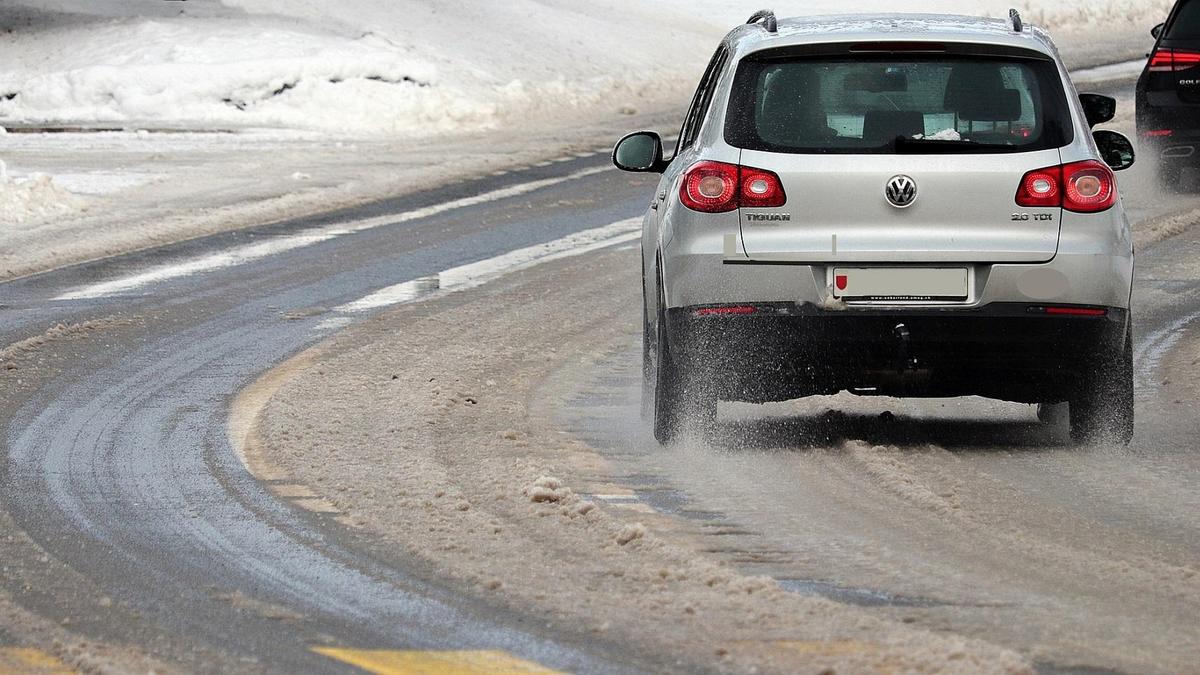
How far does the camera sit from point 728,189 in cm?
740

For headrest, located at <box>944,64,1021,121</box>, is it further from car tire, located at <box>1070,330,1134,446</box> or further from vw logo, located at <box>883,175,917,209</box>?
car tire, located at <box>1070,330,1134,446</box>

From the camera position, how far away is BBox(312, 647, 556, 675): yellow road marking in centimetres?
476

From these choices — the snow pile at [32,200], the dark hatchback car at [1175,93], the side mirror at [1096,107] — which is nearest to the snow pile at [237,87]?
the snow pile at [32,200]

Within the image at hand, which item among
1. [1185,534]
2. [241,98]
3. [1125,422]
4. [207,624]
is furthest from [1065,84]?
[241,98]

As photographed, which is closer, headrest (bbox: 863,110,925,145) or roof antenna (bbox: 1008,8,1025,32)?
headrest (bbox: 863,110,925,145)

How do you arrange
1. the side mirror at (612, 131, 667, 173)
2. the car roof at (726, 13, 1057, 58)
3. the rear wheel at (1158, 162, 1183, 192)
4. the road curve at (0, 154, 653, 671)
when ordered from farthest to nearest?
the rear wheel at (1158, 162, 1183, 192) → the side mirror at (612, 131, 667, 173) → the car roof at (726, 13, 1057, 58) → the road curve at (0, 154, 653, 671)

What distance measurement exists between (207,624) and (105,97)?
70.0ft

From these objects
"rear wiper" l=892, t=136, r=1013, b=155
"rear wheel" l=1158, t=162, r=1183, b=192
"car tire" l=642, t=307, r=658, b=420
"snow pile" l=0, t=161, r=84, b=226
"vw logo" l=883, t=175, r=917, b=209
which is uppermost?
"rear wiper" l=892, t=136, r=1013, b=155

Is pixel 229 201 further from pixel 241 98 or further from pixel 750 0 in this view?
pixel 750 0

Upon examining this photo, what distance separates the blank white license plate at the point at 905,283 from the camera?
730cm

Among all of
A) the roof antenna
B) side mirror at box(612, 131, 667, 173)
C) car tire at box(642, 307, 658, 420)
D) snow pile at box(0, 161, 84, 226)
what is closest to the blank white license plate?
the roof antenna

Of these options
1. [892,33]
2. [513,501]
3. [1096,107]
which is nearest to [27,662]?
[513,501]

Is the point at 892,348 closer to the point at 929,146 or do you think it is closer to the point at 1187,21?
the point at 929,146

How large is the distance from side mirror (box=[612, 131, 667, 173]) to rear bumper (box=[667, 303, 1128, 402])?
1.26 m
